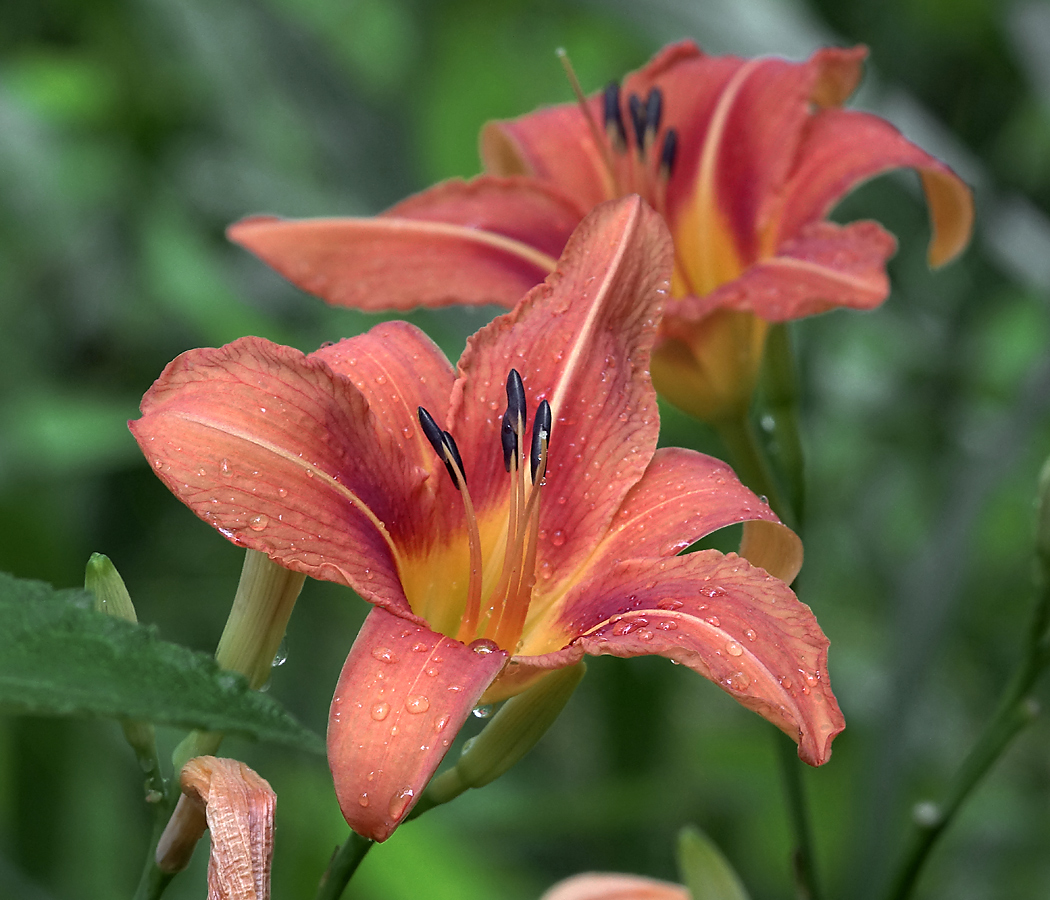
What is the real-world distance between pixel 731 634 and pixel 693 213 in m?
0.53

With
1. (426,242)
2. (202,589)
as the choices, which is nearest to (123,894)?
(202,589)

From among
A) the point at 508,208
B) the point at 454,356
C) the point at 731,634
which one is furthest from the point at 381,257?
the point at 454,356

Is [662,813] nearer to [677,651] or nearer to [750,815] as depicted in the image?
[750,815]

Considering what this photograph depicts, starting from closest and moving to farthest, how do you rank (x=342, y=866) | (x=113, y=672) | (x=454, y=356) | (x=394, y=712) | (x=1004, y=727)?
(x=113, y=672) < (x=394, y=712) < (x=342, y=866) < (x=1004, y=727) < (x=454, y=356)

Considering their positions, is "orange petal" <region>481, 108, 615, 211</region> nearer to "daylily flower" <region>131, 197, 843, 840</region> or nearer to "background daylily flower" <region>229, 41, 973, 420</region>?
"background daylily flower" <region>229, 41, 973, 420</region>

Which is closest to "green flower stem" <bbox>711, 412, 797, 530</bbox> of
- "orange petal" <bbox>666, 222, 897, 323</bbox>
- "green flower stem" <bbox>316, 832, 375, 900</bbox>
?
"orange petal" <bbox>666, 222, 897, 323</bbox>

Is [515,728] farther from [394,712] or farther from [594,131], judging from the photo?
[594,131]

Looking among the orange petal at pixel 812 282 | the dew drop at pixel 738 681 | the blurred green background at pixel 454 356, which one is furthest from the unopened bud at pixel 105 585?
the blurred green background at pixel 454 356

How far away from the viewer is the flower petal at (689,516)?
0.72 m

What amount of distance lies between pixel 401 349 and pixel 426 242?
0.19m

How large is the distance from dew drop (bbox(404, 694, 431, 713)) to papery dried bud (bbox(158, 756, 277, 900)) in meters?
0.08

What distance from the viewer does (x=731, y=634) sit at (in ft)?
2.06

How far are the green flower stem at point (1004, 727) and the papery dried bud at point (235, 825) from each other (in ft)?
1.82

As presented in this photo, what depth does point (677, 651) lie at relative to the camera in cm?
60
